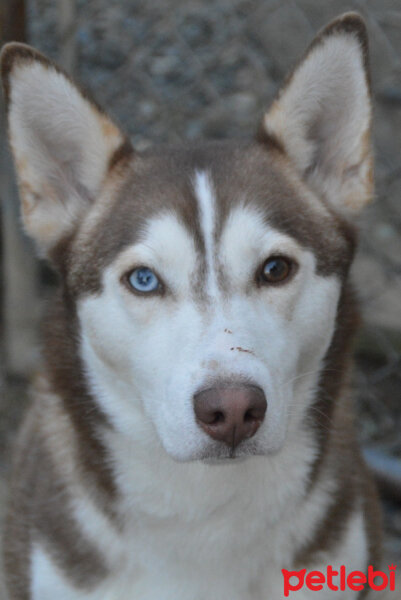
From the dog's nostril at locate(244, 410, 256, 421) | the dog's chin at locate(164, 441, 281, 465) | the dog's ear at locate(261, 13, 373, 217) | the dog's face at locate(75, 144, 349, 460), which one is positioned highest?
the dog's ear at locate(261, 13, 373, 217)

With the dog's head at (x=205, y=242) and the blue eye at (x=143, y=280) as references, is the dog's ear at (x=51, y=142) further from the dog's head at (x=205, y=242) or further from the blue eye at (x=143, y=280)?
the blue eye at (x=143, y=280)

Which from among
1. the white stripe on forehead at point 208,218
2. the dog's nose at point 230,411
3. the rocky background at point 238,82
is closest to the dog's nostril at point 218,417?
the dog's nose at point 230,411

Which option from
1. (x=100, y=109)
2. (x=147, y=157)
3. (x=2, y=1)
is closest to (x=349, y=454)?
(x=147, y=157)

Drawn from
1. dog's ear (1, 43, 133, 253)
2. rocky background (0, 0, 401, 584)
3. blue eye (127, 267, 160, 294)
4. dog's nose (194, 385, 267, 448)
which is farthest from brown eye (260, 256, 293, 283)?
rocky background (0, 0, 401, 584)

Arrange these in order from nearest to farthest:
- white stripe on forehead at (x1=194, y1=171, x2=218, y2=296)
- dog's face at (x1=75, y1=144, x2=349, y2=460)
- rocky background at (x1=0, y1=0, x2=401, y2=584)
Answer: dog's face at (x1=75, y1=144, x2=349, y2=460), white stripe on forehead at (x1=194, y1=171, x2=218, y2=296), rocky background at (x1=0, y1=0, x2=401, y2=584)

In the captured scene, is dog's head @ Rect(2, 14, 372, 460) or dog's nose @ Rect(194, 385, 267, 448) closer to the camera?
dog's nose @ Rect(194, 385, 267, 448)

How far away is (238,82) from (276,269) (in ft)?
12.6

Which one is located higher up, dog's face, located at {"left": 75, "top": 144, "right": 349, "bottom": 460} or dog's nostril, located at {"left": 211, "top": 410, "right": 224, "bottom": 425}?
dog's face, located at {"left": 75, "top": 144, "right": 349, "bottom": 460}

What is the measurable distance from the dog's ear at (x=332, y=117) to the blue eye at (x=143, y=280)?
0.62 meters

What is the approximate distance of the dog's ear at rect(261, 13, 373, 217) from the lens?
7.24 feet

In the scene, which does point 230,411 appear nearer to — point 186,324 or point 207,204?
point 186,324

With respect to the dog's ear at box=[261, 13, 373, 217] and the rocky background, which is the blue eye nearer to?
the dog's ear at box=[261, 13, 373, 217]

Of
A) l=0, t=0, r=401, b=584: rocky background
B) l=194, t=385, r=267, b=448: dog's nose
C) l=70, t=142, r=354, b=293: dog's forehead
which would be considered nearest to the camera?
l=194, t=385, r=267, b=448: dog's nose

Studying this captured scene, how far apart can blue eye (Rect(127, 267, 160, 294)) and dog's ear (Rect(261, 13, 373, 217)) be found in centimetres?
62
